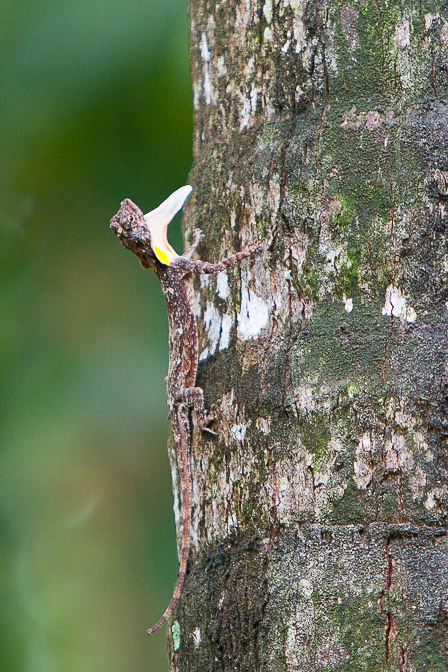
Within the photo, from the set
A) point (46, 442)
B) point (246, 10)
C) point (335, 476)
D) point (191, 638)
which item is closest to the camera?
point (335, 476)

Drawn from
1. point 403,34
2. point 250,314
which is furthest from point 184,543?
point 403,34

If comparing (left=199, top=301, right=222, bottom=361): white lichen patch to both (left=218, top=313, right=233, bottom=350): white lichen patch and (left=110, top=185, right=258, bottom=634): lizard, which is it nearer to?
(left=218, top=313, right=233, bottom=350): white lichen patch

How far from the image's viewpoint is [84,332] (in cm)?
677

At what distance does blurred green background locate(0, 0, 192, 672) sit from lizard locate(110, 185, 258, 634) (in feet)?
3.66

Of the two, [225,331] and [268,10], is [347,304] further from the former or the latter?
[268,10]

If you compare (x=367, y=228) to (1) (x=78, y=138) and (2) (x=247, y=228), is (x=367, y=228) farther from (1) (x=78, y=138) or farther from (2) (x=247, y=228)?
(1) (x=78, y=138)

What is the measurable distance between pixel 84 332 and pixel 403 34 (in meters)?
4.55

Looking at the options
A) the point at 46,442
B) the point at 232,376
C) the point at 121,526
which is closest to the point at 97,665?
the point at 121,526

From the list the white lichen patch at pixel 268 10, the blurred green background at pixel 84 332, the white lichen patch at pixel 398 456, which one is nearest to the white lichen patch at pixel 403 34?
the white lichen patch at pixel 268 10

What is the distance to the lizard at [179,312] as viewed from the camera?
3.22 m

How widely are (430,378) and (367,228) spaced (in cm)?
61

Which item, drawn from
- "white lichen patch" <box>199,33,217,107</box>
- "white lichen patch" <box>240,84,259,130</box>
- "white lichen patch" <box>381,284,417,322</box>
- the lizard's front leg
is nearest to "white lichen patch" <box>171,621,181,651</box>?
"white lichen patch" <box>381,284,417,322</box>

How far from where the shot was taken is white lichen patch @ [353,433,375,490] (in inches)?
102

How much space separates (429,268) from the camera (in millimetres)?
2717
